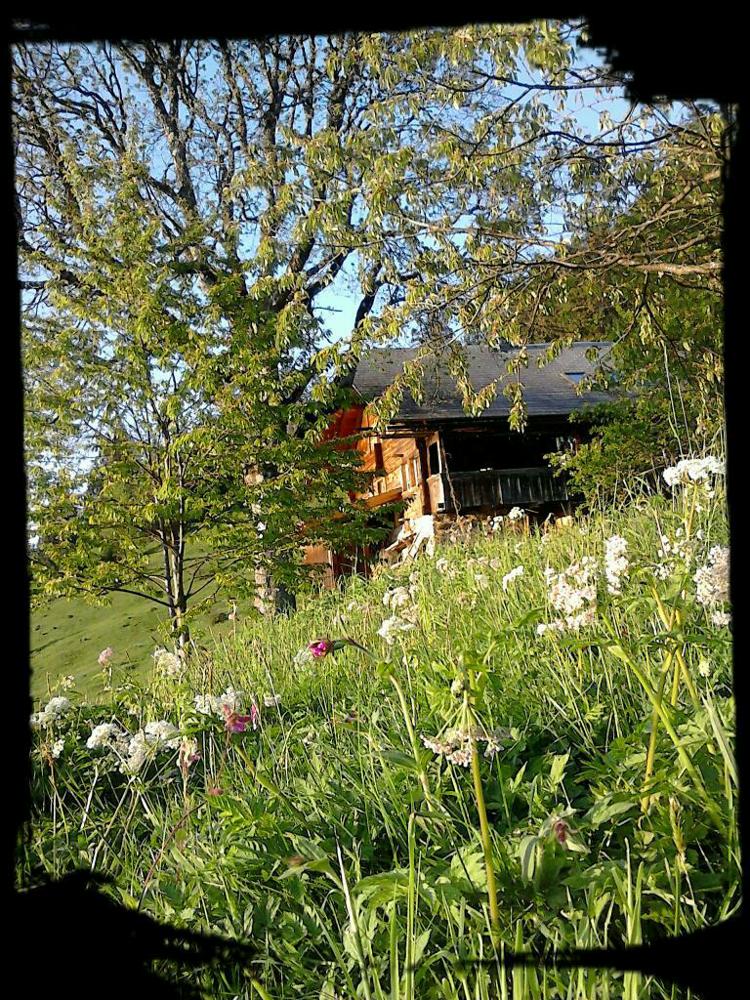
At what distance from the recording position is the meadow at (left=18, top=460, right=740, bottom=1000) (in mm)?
1244

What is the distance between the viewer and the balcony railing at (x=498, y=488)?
62.3 feet

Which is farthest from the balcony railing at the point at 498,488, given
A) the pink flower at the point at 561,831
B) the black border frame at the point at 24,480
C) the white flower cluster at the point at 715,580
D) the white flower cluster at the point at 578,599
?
the black border frame at the point at 24,480

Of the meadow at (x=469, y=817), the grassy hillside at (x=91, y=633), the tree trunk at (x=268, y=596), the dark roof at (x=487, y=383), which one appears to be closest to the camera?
the meadow at (x=469, y=817)

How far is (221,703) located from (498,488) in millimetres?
17592

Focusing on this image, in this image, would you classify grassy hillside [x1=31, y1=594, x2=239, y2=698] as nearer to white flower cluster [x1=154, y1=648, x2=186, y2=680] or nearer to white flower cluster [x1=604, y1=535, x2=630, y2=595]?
white flower cluster [x1=154, y1=648, x2=186, y2=680]

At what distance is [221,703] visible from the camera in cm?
201

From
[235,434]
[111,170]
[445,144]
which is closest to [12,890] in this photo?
[445,144]

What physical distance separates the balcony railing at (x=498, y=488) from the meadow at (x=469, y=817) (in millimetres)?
15770

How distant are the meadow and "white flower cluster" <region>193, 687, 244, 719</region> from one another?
0.7 inches

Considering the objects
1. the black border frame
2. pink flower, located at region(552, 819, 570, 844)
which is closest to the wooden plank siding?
pink flower, located at region(552, 819, 570, 844)

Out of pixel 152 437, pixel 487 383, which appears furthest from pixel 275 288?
pixel 487 383

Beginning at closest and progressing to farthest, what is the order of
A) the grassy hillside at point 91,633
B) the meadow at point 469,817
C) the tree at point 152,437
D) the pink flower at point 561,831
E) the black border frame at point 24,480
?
the black border frame at point 24,480
the pink flower at point 561,831
the meadow at point 469,817
the tree at point 152,437
the grassy hillside at point 91,633

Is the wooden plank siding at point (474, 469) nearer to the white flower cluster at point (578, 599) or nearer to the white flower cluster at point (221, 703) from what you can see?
the white flower cluster at point (221, 703)

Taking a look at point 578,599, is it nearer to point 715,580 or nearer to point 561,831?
point 715,580
